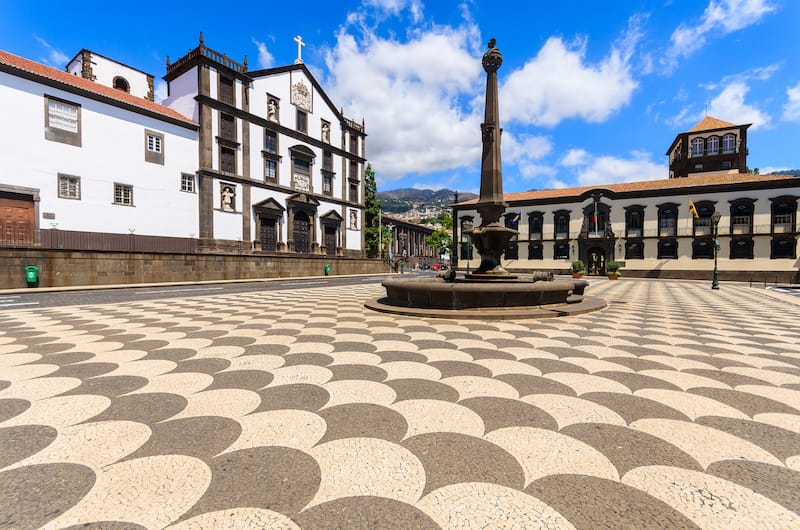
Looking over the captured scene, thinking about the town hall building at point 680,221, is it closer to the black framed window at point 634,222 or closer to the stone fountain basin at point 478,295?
the black framed window at point 634,222

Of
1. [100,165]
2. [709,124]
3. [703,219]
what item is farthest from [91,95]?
[709,124]

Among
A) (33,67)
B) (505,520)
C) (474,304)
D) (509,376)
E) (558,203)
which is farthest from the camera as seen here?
(558,203)

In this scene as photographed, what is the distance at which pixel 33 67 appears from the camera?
1872cm

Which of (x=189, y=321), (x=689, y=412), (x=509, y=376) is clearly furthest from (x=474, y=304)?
(x=189, y=321)

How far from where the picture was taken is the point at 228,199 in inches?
1006

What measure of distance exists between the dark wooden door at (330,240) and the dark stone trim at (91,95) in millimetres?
13721

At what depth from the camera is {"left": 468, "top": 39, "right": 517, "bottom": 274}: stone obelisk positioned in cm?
952

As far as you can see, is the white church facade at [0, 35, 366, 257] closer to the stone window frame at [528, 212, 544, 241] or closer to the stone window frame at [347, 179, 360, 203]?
the stone window frame at [347, 179, 360, 203]

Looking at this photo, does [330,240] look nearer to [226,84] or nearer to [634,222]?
[226,84]

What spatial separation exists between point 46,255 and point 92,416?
18.4m

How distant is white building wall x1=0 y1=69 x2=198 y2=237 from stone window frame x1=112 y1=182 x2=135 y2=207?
19 cm

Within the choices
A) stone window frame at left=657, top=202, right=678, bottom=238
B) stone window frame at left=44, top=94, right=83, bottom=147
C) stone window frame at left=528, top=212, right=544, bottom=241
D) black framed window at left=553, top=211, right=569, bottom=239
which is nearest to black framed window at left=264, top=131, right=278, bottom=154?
stone window frame at left=44, top=94, right=83, bottom=147

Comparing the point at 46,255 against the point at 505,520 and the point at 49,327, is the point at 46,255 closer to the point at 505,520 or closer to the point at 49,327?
the point at 49,327

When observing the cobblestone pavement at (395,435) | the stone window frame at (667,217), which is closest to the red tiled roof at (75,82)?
the cobblestone pavement at (395,435)
